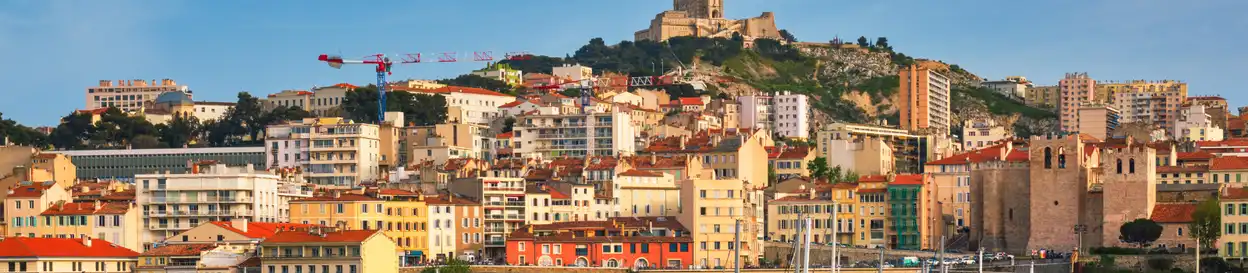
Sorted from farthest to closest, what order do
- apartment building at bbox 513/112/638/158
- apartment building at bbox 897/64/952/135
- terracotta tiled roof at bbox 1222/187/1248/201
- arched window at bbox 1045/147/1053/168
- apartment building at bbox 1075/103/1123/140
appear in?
apartment building at bbox 897/64/952/135, apartment building at bbox 1075/103/1123/140, apartment building at bbox 513/112/638/158, arched window at bbox 1045/147/1053/168, terracotta tiled roof at bbox 1222/187/1248/201

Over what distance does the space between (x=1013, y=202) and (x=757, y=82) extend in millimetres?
92554

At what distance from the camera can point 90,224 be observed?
309ft

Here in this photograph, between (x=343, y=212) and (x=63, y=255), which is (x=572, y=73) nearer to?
(x=343, y=212)

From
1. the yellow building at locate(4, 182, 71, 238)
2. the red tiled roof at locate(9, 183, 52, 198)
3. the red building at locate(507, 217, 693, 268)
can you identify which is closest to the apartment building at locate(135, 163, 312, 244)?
the yellow building at locate(4, 182, 71, 238)

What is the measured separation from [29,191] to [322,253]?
2121cm

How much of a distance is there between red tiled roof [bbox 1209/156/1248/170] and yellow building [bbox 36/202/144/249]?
52.8m

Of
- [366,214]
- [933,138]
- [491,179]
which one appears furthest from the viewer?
[933,138]

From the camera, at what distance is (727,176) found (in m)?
121

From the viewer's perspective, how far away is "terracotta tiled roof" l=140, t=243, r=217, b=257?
85625 millimetres

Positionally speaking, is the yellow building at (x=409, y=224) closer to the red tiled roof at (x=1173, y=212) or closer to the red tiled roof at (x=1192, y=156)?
the red tiled roof at (x=1173, y=212)

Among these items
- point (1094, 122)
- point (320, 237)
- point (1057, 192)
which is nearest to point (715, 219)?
point (1057, 192)

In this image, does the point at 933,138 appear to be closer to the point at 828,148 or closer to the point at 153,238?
the point at 828,148

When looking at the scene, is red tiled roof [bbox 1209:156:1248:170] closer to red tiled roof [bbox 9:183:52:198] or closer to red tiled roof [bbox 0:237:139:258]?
red tiled roof [bbox 0:237:139:258]

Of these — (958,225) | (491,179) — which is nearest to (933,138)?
(958,225)
